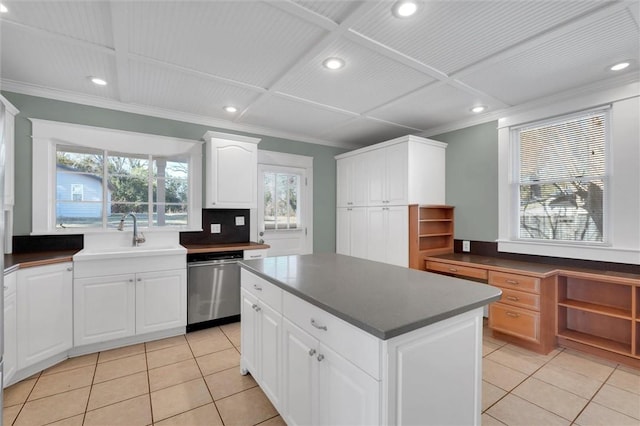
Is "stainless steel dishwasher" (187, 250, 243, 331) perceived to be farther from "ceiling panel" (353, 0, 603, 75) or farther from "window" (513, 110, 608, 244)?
"window" (513, 110, 608, 244)

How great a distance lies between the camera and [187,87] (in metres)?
2.80

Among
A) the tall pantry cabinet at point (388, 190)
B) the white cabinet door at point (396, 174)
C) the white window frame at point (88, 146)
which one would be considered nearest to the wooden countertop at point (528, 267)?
the tall pantry cabinet at point (388, 190)

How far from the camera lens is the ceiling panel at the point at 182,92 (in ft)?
8.30

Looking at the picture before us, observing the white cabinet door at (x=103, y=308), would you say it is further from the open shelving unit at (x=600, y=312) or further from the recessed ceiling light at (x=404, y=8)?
the open shelving unit at (x=600, y=312)

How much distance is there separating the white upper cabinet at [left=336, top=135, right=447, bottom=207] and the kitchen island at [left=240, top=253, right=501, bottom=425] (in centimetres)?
208

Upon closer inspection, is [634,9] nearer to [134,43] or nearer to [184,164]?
[134,43]

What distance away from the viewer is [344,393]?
48.1 inches

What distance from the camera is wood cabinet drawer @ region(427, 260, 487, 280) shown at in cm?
309

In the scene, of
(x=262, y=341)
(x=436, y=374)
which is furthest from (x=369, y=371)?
(x=262, y=341)

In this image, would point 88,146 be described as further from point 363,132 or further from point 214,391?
point 363,132

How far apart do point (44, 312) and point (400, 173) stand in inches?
151

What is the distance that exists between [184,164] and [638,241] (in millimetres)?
4728

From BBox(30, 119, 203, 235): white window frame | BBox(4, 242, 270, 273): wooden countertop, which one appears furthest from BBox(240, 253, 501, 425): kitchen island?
BBox(30, 119, 203, 235): white window frame

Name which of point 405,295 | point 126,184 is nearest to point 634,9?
point 405,295
